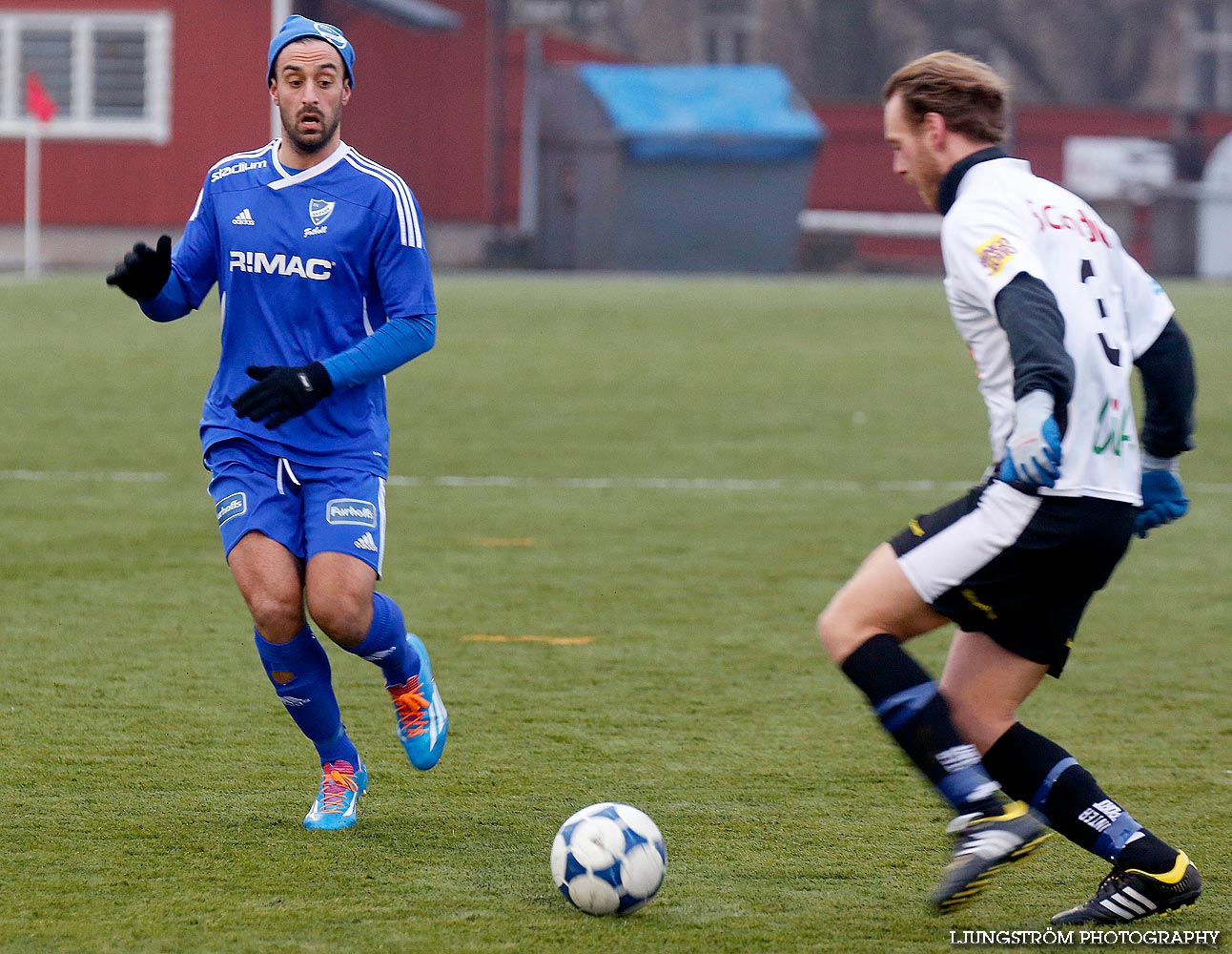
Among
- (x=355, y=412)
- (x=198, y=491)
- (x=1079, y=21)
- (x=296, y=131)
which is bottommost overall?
(x=198, y=491)

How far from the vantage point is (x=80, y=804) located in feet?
16.0

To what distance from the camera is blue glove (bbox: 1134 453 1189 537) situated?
4047mm

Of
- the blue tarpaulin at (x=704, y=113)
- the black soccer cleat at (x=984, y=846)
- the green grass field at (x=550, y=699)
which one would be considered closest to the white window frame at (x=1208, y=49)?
the blue tarpaulin at (x=704, y=113)

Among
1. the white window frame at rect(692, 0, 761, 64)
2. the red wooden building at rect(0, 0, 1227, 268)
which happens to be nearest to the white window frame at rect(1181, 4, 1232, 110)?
the white window frame at rect(692, 0, 761, 64)

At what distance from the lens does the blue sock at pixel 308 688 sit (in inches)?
185

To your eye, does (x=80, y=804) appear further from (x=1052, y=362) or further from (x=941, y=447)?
(x=941, y=447)

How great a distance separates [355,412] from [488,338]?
14.1 m

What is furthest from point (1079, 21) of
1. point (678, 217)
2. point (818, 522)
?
point (818, 522)

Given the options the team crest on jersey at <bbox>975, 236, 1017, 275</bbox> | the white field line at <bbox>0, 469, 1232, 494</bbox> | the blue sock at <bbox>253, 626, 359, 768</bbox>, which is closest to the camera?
the team crest on jersey at <bbox>975, 236, 1017, 275</bbox>

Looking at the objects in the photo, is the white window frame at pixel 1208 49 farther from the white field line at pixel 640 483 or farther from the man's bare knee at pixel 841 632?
the man's bare knee at pixel 841 632

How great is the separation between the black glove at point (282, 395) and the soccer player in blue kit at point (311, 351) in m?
0.04

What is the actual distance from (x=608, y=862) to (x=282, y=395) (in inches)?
52.8

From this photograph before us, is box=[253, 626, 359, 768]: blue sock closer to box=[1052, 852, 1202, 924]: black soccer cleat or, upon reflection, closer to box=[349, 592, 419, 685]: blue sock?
box=[349, 592, 419, 685]: blue sock

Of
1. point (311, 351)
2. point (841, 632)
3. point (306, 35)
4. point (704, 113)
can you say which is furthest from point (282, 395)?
point (704, 113)
